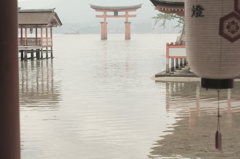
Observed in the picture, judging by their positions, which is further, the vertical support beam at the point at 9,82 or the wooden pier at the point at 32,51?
the wooden pier at the point at 32,51

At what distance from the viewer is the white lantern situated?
3788 mm

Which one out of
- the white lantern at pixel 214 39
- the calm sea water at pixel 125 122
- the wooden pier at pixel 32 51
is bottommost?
the calm sea water at pixel 125 122

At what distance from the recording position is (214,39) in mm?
3844

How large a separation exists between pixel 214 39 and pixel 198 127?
5.80 meters

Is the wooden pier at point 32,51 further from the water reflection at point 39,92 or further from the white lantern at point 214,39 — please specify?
the white lantern at point 214,39

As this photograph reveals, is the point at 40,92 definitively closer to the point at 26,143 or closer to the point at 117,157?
the point at 26,143

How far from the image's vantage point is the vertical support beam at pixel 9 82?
11.9 ft

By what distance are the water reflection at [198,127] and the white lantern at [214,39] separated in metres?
3.67

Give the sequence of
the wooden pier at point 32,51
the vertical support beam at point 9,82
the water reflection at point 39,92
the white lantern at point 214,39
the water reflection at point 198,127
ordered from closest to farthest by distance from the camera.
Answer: the vertical support beam at point 9,82 < the white lantern at point 214,39 < the water reflection at point 198,127 < the water reflection at point 39,92 < the wooden pier at point 32,51

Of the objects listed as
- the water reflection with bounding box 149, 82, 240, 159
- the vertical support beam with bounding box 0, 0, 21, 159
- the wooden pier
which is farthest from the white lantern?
the wooden pier

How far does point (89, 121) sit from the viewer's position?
1018 cm

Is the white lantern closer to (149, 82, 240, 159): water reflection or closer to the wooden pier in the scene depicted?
(149, 82, 240, 159): water reflection

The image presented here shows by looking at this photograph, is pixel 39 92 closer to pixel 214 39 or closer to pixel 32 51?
pixel 214 39

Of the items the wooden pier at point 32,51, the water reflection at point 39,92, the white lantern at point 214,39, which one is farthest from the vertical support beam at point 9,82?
the wooden pier at point 32,51
